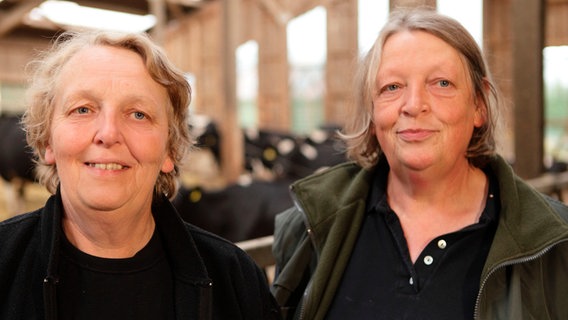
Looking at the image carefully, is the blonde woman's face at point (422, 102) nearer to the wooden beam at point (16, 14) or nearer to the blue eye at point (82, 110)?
the blue eye at point (82, 110)

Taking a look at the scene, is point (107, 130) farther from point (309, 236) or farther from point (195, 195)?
point (195, 195)

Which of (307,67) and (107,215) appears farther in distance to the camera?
(307,67)

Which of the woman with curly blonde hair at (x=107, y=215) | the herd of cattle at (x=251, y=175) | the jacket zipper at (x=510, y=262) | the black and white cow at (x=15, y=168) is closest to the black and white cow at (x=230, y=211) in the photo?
the herd of cattle at (x=251, y=175)

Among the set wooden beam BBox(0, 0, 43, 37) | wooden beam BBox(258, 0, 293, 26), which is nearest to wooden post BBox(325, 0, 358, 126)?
wooden beam BBox(258, 0, 293, 26)

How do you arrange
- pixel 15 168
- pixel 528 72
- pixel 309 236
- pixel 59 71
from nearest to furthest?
1. pixel 59 71
2. pixel 309 236
3. pixel 528 72
4. pixel 15 168

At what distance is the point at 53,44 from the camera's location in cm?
155

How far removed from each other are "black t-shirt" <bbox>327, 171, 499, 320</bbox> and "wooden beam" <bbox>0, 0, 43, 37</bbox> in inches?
601

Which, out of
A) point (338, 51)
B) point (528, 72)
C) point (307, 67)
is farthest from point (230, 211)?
point (307, 67)

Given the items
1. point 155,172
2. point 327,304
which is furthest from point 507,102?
point 155,172

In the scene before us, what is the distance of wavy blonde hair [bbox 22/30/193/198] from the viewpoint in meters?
1.41

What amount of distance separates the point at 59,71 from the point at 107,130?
0.69 feet

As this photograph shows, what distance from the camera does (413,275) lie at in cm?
159

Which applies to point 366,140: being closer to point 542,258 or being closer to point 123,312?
point 542,258

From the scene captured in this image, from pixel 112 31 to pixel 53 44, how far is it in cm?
20
